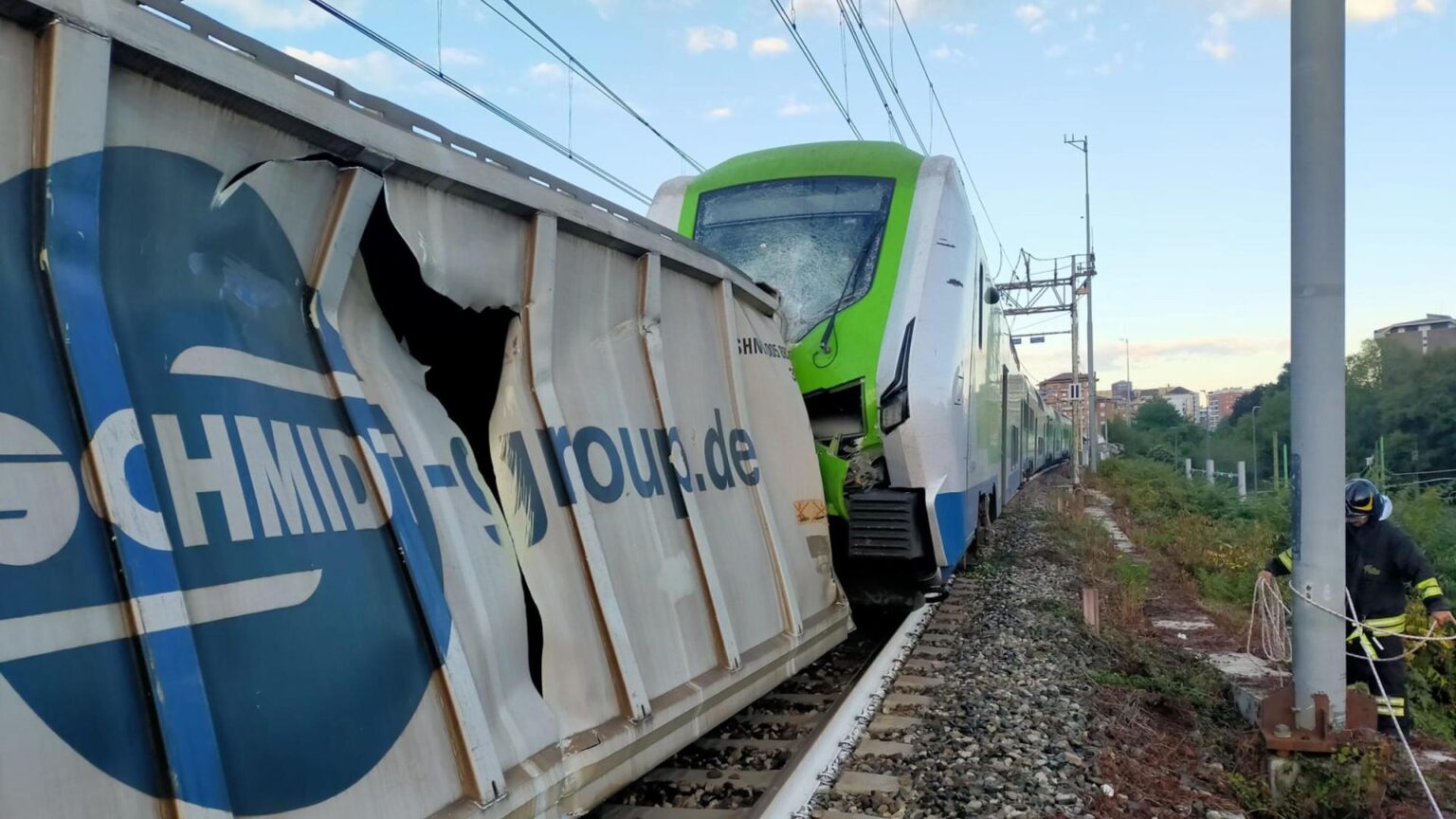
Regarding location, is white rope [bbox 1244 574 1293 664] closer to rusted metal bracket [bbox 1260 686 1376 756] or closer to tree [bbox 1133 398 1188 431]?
rusted metal bracket [bbox 1260 686 1376 756]

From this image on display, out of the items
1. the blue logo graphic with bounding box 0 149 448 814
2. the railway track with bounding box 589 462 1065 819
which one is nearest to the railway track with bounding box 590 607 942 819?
the railway track with bounding box 589 462 1065 819

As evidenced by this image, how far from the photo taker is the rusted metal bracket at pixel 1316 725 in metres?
4.25

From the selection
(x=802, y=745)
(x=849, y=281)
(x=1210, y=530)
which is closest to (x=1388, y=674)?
(x=802, y=745)

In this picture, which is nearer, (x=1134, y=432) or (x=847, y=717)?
(x=847, y=717)

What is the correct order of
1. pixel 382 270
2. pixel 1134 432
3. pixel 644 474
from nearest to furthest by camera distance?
pixel 382 270
pixel 644 474
pixel 1134 432

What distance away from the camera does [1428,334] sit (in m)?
59.6

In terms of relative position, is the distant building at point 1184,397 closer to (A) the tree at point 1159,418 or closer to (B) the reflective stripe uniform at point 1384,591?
(A) the tree at point 1159,418

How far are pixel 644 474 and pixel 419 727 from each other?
1.55 m

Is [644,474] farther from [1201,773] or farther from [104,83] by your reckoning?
[1201,773]

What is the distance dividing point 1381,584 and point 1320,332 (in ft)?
5.80

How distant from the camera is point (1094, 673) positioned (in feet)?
19.7

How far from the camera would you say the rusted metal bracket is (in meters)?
4.25

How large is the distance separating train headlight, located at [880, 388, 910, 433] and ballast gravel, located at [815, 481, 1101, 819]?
5.48 ft

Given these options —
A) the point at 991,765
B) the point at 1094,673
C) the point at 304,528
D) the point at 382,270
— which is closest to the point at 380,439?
the point at 304,528
